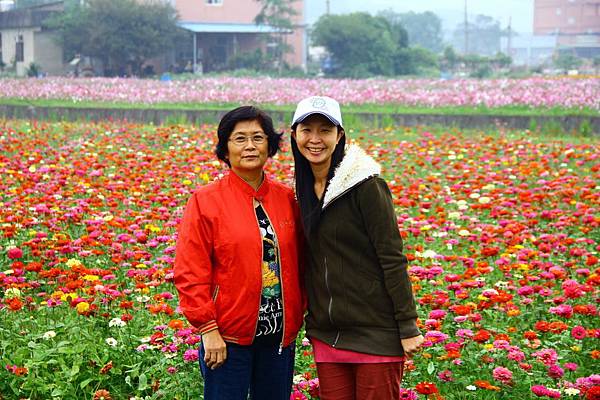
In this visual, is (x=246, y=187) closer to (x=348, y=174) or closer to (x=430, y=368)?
(x=348, y=174)

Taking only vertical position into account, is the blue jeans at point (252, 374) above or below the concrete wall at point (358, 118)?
below

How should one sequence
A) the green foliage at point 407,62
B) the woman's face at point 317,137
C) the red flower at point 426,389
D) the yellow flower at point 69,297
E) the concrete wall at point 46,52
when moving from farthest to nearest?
the green foliage at point 407,62
the concrete wall at point 46,52
the yellow flower at point 69,297
the red flower at point 426,389
the woman's face at point 317,137

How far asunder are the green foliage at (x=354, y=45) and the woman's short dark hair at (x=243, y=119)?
33.9 m

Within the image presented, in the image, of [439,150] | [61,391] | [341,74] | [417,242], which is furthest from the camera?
[341,74]

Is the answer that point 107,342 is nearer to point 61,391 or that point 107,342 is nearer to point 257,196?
point 61,391

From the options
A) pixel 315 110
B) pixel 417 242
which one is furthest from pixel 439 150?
pixel 315 110

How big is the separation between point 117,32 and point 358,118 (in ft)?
71.7

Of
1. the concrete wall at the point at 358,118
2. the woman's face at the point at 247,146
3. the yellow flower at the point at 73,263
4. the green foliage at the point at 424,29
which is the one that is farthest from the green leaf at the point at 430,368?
the green foliage at the point at 424,29

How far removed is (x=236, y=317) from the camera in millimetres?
2506

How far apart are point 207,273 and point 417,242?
10.3 ft

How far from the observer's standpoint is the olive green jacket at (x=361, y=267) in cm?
246

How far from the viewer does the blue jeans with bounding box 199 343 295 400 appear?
2537 millimetres

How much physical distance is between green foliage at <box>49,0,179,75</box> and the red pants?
31561mm

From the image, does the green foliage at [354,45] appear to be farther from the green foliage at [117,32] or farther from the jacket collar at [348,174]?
the jacket collar at [348,174]
